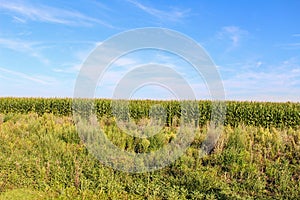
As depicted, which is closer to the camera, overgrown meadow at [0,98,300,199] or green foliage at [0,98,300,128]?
overgrown meadow at [0,98,300,199]

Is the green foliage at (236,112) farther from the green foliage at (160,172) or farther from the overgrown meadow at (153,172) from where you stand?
the green foliage at (160,172)

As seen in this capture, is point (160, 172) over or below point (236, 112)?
below

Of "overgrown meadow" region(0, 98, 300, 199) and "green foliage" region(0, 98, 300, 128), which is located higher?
"green foliage" region(0, 98, 300, 128)

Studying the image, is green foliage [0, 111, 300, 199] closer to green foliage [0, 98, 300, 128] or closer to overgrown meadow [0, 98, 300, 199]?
overgrown meadow [0, 98, 300, 199]

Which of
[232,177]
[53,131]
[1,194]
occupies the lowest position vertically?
[1,194]

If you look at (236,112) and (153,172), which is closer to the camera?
(153,172)

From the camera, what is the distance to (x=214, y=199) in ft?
23.1

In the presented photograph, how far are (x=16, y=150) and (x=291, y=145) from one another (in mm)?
7641

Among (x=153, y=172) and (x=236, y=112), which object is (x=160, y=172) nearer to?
(x=153, y=172)

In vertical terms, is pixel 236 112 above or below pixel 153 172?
above

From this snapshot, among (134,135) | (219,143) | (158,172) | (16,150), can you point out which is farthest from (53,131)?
(219,143)

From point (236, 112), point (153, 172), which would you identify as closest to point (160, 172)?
point (153, 172)

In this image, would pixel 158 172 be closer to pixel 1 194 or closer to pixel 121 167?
pixel 121 167

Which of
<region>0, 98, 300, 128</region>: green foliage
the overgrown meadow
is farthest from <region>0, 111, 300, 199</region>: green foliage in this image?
<region>0, 98, 300, 128</region>: green foliage
